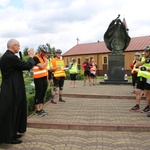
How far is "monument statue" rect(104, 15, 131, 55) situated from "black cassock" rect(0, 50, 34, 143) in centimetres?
1453

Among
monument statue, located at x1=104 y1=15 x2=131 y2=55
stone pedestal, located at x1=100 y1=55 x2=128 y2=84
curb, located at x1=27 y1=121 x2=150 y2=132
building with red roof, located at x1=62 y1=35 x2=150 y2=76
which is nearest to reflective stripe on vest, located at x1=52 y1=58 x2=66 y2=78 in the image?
curb, located at x1=27 y1=121 x2=150 y2=132

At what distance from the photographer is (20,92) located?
479 centimetres

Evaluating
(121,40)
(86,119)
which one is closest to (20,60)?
(86,119)

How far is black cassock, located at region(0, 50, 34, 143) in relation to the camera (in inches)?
178

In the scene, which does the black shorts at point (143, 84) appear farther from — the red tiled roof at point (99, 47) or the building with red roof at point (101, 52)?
the red tiled roof at point (99, 47)

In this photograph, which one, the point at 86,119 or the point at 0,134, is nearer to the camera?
the point at 0,134

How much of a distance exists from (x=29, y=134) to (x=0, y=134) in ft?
3.21

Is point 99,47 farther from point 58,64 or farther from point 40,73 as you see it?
point 40,73

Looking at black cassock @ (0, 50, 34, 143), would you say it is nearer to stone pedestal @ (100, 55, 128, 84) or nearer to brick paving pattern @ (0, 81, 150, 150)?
brick paving pattern @ (0, 81, 150, 150)

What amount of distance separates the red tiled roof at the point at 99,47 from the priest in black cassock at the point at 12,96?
111 ft

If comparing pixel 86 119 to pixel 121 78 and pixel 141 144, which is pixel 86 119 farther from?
pixel 121 78

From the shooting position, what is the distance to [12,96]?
4.63 metres

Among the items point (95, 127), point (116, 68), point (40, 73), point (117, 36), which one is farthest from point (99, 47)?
point (95, 127)

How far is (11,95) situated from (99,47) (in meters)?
41.8
